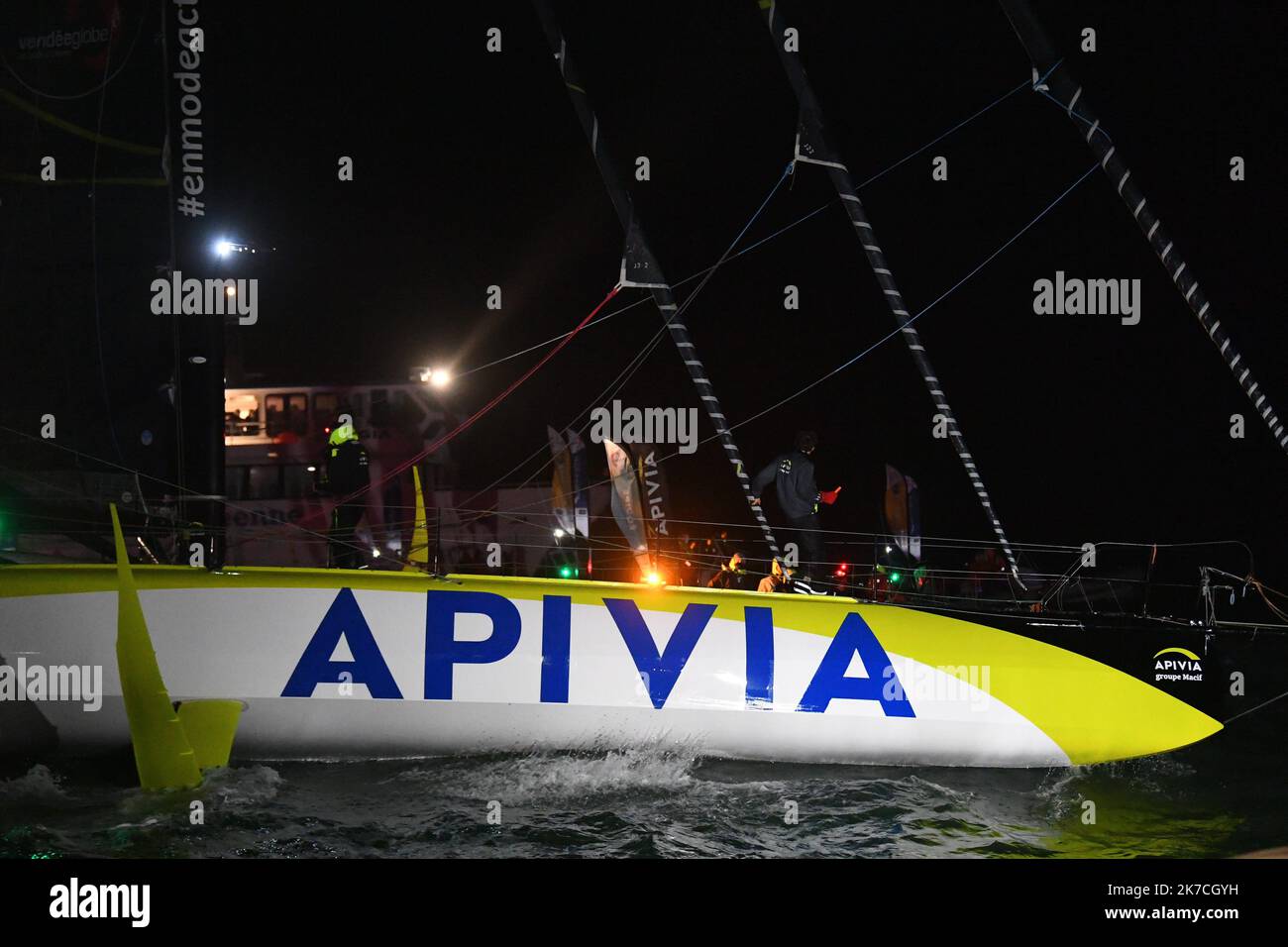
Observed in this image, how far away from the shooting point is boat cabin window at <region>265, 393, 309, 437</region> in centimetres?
2327

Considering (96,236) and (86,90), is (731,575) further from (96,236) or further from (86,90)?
(86,90)

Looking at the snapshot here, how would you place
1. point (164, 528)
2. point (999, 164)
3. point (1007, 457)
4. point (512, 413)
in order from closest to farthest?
point (164, 528), point (999, 164), point (1007, 457), point (512, 413)

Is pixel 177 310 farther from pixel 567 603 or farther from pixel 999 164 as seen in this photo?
pixel 999 164

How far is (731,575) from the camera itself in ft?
26.5

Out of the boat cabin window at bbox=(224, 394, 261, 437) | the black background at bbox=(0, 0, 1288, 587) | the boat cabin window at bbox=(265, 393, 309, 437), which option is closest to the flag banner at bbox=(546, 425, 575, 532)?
the black background at bbox=(0, 0, 1288, 587)

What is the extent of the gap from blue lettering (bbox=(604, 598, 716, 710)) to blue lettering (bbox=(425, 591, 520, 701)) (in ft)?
1.79

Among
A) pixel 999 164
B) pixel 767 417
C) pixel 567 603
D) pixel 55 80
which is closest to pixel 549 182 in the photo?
pixel 767 417

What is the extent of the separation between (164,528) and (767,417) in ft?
44.9

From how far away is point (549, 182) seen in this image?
682 inches

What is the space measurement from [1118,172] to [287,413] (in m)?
19.3

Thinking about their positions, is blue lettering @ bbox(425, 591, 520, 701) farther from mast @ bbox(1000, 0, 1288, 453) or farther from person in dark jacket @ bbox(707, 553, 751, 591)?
mast @ bbox(1000, 0, 1288, 453)

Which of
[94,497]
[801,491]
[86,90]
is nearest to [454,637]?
[94,497]

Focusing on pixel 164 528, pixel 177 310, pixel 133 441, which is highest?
pixel 177 310

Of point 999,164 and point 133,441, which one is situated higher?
point 999,164
